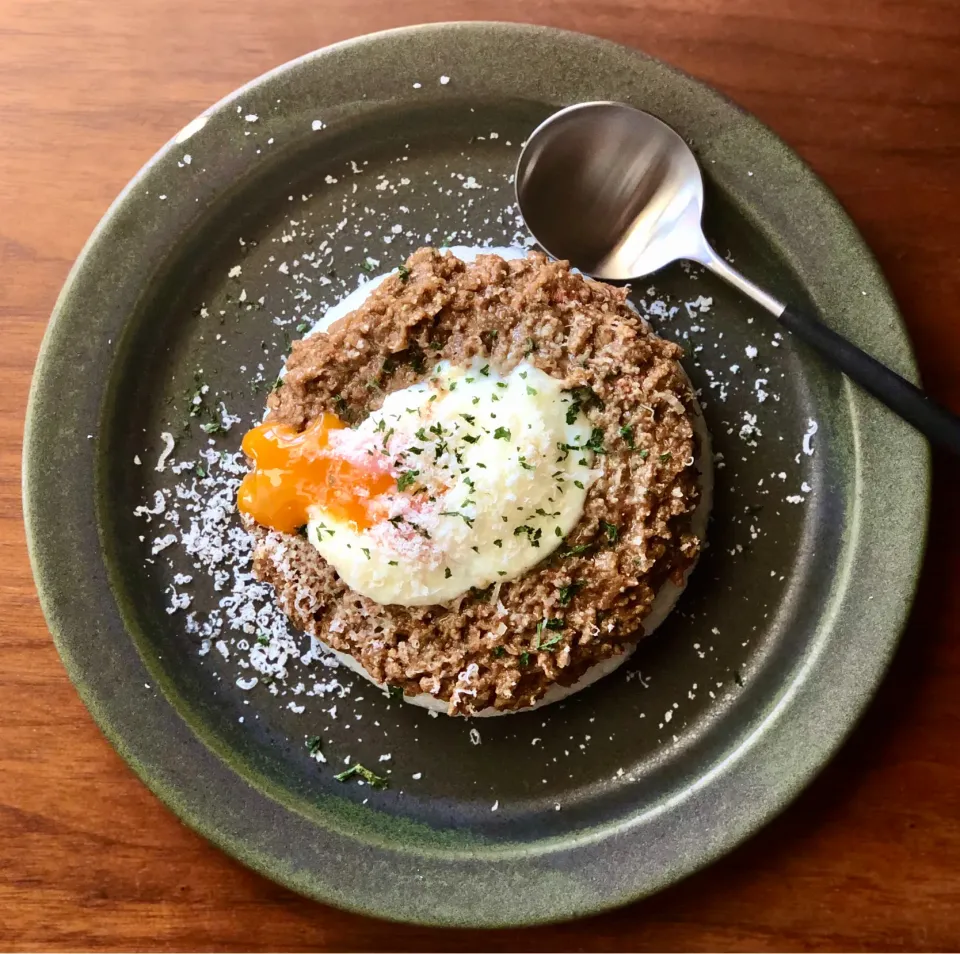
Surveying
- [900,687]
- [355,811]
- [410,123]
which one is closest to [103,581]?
[355,811]

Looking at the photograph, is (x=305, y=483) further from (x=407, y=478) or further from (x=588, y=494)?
(x=588, y=494)

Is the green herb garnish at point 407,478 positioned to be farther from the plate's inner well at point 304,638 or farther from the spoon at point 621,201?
the spoon at point 621,201

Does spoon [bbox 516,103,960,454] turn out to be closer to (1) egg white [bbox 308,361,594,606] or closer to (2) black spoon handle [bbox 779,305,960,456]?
(2) black spoon handle [bbox 779,305,960,456]

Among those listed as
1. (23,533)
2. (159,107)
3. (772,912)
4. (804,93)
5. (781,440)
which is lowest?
(772,912)

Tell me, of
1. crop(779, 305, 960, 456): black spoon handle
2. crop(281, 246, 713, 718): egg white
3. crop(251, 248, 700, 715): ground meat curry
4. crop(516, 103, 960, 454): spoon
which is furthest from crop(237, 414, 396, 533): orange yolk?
crop(779, 305, 960, 456): black spoon handle

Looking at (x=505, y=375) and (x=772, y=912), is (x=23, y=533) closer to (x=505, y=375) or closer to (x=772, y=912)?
(x=505, y=375)

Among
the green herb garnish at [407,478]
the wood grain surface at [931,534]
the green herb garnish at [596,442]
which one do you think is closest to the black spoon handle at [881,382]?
the wood grain surface at [931,534]
